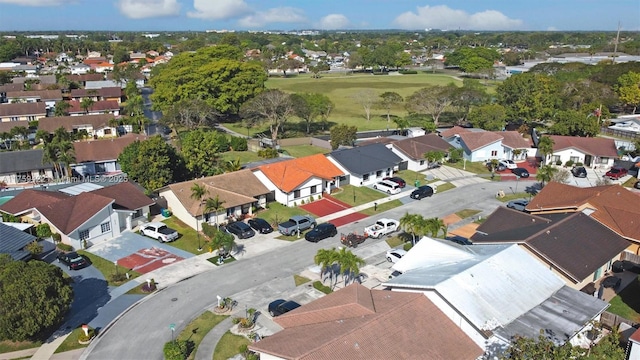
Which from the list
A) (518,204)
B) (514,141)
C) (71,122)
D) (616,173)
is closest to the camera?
(518,204)

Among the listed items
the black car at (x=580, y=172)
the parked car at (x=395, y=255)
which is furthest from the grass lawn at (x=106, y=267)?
the black car at (x=580, y=172)

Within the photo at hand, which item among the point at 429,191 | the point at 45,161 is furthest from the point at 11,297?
the point at 429,191

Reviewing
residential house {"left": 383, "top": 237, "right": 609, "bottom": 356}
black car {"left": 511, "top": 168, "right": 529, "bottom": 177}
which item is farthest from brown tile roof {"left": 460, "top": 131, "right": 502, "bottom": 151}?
residential house {"left": 383, "top": 237, "right": 609, "bottom": 356}

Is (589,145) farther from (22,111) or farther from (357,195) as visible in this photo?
(22,111)

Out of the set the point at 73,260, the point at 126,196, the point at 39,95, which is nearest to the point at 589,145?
the point at 126,196

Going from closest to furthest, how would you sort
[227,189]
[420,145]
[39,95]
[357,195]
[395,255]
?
[395,255] → [227,189] → [357,195] → [420,145] → [39,95]

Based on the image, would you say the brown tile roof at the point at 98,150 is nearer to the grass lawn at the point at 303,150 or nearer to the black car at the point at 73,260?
the grass lawn at the point at 303,150
